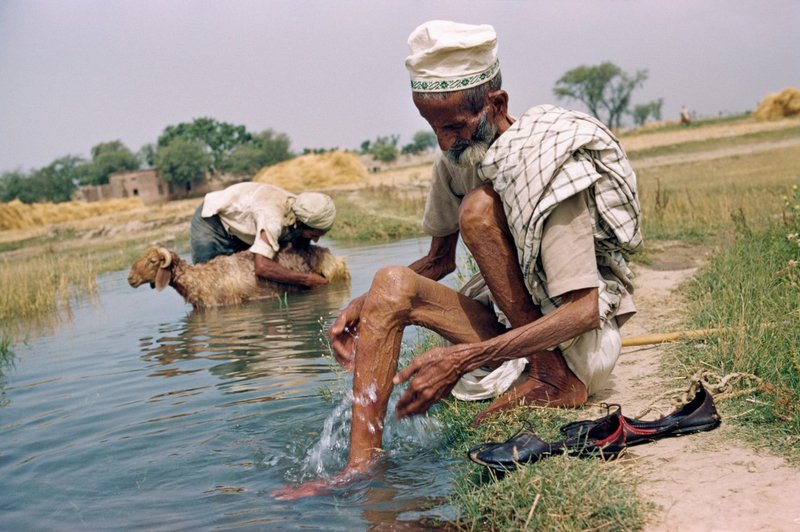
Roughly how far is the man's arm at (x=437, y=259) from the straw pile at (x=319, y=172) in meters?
42.3

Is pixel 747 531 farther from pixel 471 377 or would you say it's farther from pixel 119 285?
pixel 119 285

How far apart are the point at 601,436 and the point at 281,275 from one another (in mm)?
6727

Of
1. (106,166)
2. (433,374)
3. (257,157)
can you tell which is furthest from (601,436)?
(106,166)

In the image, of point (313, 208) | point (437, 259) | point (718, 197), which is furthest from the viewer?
point (718, 197)

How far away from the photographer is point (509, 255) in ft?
11.2

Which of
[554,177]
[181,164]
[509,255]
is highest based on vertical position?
[181,164]

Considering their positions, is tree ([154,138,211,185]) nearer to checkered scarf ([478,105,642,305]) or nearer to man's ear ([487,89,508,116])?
man's ear ([487,89,508,116])

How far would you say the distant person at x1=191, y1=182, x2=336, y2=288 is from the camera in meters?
9.25

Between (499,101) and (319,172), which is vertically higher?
(319,172)

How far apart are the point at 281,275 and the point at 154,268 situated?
146 centimetres

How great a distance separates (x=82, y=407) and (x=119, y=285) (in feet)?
25.6

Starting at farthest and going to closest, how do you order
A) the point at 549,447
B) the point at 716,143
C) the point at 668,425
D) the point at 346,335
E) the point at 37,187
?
1. the point at 37,187
2. the point at 716,143
3. the point at 346,335
4. the point at 668,425
5. the point at 549,447

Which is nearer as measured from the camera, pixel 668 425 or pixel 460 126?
pixel 668 425

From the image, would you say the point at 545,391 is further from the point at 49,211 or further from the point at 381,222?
the point at 49,211
